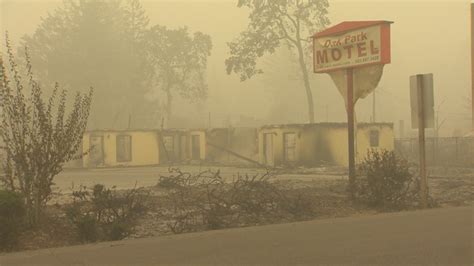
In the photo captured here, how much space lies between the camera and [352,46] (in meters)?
13.7

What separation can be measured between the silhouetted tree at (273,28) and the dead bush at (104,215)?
37.9 metres

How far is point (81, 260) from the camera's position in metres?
7.01

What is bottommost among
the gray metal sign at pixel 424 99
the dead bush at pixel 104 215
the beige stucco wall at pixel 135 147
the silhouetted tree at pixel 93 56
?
the dead bush at pixel 104 215

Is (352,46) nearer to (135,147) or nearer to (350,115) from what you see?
(350,115)

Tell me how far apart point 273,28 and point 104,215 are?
40.2 meters

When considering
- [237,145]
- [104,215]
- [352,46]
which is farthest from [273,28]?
[104,215]

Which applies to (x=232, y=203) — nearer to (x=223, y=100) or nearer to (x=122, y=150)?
(x=122, y=150)

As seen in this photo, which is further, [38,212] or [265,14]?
[265,14]

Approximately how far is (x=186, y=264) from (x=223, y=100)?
92.9 metres

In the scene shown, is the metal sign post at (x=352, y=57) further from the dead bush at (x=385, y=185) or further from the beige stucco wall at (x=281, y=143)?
the beige stucco wall at (x=281, y=143)

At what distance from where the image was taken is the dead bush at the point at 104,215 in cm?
896

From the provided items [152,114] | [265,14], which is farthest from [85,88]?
[265,14]

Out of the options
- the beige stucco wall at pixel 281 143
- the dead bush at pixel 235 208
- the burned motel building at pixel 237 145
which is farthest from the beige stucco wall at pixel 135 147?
the dead bush at pixel 235 208

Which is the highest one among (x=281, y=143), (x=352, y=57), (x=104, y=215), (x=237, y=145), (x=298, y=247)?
(x=352, y=57)
